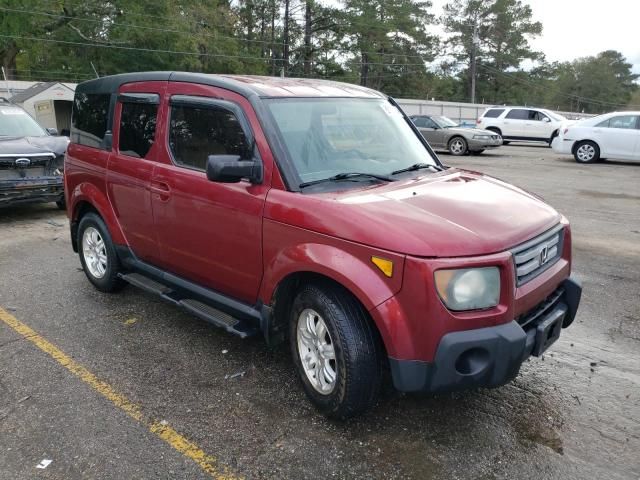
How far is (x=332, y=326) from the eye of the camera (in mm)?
2896

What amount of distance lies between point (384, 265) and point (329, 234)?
0.37 m

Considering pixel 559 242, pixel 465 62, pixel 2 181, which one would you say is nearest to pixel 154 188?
pixel 559 242

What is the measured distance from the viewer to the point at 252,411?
126 inches

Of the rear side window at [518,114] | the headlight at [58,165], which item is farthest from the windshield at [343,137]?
the rear side window at [518,114]

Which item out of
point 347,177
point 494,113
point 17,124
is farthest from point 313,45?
point 347,177

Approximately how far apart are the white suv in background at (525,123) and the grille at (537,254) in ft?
69.5

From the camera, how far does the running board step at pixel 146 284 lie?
13.7 feet

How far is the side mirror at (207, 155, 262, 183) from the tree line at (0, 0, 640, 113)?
97.5 feet

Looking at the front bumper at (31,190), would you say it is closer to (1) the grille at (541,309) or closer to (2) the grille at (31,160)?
(2) the grille at (31,160)

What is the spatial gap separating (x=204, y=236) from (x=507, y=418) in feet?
7.22

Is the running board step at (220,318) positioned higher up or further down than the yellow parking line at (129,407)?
higher up

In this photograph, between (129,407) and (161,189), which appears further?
(161,189)

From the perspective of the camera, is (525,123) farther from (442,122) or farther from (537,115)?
(442,122)

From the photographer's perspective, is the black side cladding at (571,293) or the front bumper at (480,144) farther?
the front bumper at (480,144)
